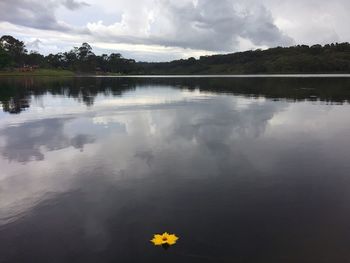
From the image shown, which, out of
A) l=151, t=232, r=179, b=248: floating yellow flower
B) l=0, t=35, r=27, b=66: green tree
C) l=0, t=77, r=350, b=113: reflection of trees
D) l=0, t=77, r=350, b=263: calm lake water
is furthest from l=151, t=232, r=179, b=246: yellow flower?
l=0, t=35, r=27, b=66: green tree

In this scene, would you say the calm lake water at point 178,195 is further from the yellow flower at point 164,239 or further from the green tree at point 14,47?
the green tree at point 14,47

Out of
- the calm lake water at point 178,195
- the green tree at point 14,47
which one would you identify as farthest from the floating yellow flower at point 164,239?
the green tree at point 14,47

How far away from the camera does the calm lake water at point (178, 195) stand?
28.2 feet

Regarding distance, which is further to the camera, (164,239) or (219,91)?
(219,91)

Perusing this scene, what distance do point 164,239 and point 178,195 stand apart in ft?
10.2

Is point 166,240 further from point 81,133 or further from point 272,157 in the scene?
point 81,133

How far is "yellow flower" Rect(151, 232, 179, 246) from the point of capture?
8648mm

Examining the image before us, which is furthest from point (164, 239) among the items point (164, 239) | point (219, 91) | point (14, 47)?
point (14, 47)

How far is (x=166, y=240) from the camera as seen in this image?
869 cm

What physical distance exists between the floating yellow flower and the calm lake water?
0.13 meters

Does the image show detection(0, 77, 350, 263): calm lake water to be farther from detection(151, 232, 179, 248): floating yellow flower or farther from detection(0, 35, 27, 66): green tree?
detection(0, 35, 27, 66): green tree

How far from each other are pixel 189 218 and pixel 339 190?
554 cm

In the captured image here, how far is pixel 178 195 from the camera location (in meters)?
11.8

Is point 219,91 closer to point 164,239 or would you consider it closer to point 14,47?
point 164,239
